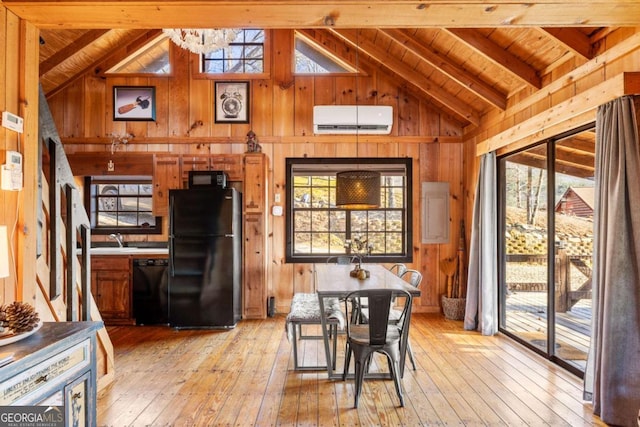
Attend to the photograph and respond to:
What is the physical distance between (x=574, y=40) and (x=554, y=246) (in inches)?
68.7

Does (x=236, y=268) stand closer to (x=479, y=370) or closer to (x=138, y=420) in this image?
(x=138, y=420)

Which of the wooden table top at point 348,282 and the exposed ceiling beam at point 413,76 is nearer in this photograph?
the wooden table top at point 348,282

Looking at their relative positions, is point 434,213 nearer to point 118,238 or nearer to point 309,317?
point 309,317

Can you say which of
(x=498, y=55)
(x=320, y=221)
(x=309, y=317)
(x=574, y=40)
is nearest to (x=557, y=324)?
(x=309, y=317)

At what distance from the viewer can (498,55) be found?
359 centimetres

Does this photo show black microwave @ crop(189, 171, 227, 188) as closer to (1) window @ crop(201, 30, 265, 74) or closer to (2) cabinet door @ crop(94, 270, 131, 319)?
(2) cabinet door @ crop(94, 270, 131, 319)

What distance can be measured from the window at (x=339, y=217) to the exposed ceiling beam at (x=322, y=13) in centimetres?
321

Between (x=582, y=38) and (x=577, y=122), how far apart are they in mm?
631

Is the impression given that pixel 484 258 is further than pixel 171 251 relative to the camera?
No

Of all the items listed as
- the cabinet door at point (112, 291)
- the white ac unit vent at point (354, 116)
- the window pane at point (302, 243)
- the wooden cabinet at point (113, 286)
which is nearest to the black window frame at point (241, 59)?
the white ac unit vent at point (354, 116)

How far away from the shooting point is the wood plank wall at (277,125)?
5.36m

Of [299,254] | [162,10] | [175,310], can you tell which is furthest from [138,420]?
[299,254]

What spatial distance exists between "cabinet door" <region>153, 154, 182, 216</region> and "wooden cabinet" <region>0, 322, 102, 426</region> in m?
3.45

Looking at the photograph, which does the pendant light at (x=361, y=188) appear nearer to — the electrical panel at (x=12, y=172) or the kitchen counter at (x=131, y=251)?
the electrical panel at (x=12, y=172)
